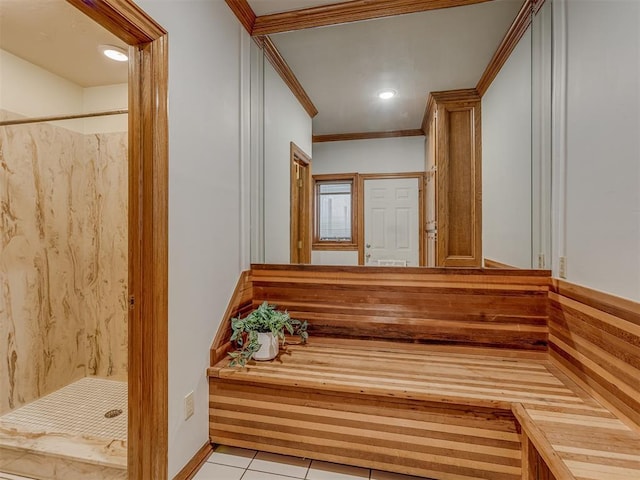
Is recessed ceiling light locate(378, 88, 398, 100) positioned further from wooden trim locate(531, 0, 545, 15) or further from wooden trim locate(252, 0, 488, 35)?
wooden trim locate(531, 0, 545, 15)

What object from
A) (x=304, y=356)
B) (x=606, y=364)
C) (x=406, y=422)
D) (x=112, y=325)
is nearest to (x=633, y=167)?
(x=606, y=364)

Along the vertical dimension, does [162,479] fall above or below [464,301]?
below

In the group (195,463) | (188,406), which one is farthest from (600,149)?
(195,463)

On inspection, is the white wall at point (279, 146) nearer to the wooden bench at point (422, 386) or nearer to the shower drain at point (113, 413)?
the wooden bench at point (422, 386)

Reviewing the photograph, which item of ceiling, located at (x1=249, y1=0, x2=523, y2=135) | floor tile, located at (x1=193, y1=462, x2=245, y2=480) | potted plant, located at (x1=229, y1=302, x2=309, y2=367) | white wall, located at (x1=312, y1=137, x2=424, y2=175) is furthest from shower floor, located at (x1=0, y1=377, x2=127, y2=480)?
ceiling, located at (x1=249, y1=0, x2=523, y2=135)

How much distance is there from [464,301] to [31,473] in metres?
2.39

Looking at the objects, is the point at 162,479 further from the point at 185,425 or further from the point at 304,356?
the point at 304,356

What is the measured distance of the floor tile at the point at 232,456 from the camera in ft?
5.08

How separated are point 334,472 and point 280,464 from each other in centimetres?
27

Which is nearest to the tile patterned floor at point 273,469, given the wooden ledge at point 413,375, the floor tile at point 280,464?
the floor tile at point 280,464

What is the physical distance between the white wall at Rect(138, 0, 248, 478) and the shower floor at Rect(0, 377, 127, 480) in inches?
18.2

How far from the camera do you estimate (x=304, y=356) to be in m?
1.79

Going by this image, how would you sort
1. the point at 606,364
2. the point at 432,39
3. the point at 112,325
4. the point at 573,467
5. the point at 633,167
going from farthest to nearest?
1. the point at 112,325
2. the point at 432,39
3. the point at 606,364
4. the point at 633,167
5. the point at 573,467

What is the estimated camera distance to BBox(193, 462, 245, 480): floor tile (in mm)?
1448
